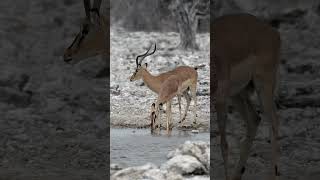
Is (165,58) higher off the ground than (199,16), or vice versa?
(199,16)

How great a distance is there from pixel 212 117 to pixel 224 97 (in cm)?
24

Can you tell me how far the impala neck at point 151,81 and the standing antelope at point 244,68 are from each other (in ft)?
1.11

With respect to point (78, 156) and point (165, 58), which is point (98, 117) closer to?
point (78, 156)

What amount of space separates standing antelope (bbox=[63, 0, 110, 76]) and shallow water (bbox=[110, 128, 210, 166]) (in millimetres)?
309

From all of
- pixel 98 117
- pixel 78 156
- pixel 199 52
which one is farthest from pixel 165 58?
pixel 78 156

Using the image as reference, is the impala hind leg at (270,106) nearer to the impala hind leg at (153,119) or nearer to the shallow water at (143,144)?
the shallow water at (143,144)

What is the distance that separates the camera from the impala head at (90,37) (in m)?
2.23

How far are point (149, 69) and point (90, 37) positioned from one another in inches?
15.1

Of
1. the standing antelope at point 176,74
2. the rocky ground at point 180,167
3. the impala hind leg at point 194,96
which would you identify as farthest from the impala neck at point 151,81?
the rocky ground at point 180,167

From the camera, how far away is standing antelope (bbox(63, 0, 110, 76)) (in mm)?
2229

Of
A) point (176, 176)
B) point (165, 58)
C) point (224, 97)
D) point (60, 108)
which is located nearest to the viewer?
point (224, 97)

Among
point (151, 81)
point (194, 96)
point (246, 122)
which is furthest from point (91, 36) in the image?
point (246, 122)

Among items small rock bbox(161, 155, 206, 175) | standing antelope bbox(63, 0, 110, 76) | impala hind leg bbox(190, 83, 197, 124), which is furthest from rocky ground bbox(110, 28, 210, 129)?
standing antelope bbox(63, 0, 110, 76)

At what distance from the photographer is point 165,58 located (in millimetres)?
2662
